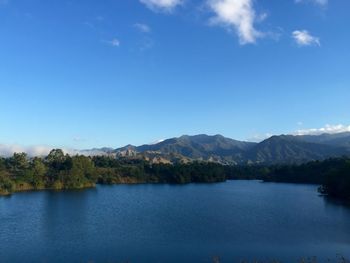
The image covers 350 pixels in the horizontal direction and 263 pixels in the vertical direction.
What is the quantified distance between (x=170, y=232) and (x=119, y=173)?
108907 mm

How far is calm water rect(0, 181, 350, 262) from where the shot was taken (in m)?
36.8

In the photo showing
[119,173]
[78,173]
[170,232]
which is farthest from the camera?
[119,173]

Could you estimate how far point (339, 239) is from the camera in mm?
43500

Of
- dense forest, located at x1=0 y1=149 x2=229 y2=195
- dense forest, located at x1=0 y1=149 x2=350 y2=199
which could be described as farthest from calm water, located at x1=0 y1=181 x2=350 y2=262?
dense forest, located at x1=0 y1=149 x2=229 y2=195

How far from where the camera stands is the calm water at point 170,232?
36.8 m

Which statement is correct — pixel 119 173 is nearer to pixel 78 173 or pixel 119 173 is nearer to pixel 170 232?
pixel 78 173

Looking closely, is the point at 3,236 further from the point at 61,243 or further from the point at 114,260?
the point at 114,260

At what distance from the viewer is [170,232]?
46.9 meters

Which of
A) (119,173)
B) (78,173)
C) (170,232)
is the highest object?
(119,173)

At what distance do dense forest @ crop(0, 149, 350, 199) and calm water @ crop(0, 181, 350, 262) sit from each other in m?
29.2

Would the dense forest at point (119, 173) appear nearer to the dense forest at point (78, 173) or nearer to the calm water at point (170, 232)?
the dense forest at point (78, 173)

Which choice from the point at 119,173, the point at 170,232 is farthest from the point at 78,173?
the point at 170,232

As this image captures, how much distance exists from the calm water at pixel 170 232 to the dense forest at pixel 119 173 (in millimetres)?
29234

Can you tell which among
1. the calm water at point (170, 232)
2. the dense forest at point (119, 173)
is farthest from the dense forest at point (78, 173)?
the calm water at point (170, 232)
